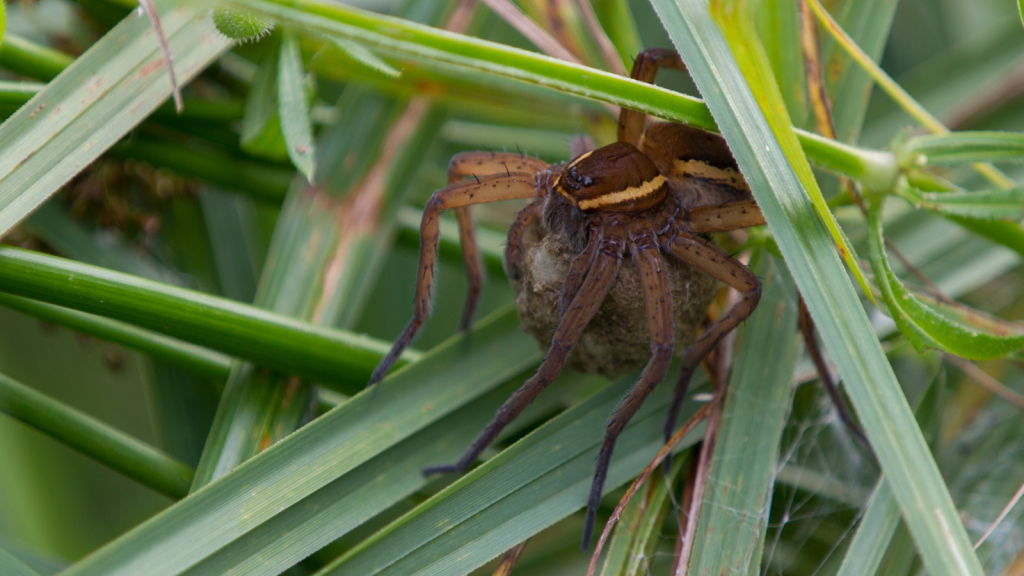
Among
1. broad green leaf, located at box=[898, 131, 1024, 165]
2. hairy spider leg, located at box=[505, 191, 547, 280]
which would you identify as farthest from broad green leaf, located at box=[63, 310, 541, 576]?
broad green leaf, located at box=[898, 131, 1024, 165]

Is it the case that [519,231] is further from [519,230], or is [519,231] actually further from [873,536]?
[873,536]

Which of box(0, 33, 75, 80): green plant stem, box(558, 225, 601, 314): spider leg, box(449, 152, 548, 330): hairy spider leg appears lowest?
box(558, 225, 601, 314): spider leg

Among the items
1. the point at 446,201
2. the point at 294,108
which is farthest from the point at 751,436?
the point at 294,108

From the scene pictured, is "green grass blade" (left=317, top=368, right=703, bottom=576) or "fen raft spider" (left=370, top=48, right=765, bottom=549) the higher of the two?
"fen raft spider" (left=370, top=48, right=765, bottom=549)

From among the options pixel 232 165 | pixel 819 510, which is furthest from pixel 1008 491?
pixel 232 165

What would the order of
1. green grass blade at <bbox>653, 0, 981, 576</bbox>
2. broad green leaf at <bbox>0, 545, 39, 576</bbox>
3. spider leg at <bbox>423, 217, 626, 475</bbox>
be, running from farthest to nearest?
spider leg at <bbox>423, 217, 626, 475</bbox>
broad green leaf at <bbox>0, 545, 39, 576</bbox>
green grass blade at <bbox>653, 0, 981, 576</bbox>

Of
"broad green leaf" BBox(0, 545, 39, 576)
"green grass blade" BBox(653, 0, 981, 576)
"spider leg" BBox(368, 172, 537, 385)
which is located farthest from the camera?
"spider leg" BBox(368, 172, 537, 385)

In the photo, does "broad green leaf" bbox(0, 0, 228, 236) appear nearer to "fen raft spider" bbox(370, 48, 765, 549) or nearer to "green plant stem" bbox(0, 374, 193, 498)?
"green plant stem" bbox(0, 374, 193, 498)

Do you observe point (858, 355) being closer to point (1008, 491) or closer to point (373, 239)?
point (1008, 491)
